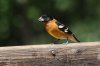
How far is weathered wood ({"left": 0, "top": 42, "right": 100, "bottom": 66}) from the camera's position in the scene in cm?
381

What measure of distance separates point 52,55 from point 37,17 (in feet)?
16.1

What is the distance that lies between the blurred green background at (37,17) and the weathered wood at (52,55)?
420 cm

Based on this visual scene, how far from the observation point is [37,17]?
8734 millimetres

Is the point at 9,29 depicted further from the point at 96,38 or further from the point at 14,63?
the point at 14,63

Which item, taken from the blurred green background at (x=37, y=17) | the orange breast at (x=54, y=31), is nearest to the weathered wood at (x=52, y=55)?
the orange breast at (x=54, y=31)

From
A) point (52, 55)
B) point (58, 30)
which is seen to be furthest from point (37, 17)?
point (52, 55)

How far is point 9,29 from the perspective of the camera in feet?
29.3

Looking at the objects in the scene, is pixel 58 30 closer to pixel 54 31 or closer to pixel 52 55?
pixel 54 31

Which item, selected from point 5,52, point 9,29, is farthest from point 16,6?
point 5,52

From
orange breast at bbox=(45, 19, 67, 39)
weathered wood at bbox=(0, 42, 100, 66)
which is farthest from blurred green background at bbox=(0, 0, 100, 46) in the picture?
weathered wood at bbox=(0, 42, 100, 66)

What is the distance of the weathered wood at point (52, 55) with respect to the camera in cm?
381

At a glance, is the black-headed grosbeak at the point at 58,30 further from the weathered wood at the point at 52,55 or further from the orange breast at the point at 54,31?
the weathered wood at the point at 52,55

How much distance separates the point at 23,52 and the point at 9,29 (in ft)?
16.8

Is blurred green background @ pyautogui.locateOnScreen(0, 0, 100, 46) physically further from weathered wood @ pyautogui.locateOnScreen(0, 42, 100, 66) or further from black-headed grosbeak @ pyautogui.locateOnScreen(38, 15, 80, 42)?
weathered wood @ pyautogui.locateOnScreen(0, 42, 100, 66)
